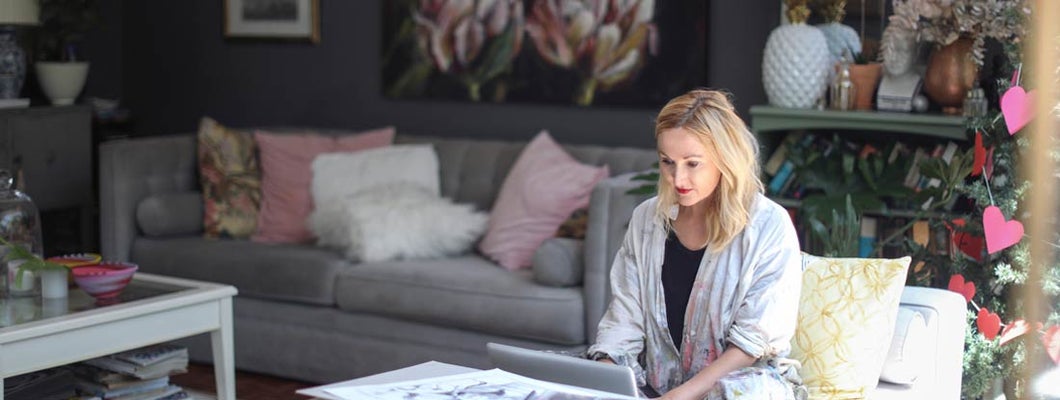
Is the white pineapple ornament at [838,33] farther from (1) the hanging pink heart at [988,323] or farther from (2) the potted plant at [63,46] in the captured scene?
(2) the potted plant at [63,46]

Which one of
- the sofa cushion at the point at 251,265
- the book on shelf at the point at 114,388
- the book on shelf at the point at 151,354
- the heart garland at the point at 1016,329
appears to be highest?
the heart garland at the point at 1016,329

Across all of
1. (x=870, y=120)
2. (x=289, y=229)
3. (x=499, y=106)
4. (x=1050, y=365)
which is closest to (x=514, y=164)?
(x=499, y=106)

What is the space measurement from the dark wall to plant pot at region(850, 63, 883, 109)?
0.53 metres

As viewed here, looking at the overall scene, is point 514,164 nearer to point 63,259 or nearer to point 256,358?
point 256,358

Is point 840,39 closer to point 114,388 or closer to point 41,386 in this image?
point 114,388

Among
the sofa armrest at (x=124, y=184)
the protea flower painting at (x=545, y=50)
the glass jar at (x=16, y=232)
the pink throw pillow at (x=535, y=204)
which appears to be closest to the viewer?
the glass jar at (x=16, y=232)

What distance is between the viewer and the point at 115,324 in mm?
3391

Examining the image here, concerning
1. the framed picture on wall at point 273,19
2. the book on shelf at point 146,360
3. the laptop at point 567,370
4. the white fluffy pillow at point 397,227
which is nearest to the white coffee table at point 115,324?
the book on shelf at point 146,360

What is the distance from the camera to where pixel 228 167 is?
501 centimetres

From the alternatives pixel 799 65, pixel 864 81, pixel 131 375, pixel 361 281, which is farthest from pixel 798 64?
pixel 131 375

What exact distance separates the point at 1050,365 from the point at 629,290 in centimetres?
125

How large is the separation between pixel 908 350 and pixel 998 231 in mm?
736

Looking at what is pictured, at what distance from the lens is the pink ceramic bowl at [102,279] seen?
3.52 meters

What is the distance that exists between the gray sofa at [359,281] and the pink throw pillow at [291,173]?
0.37ft
